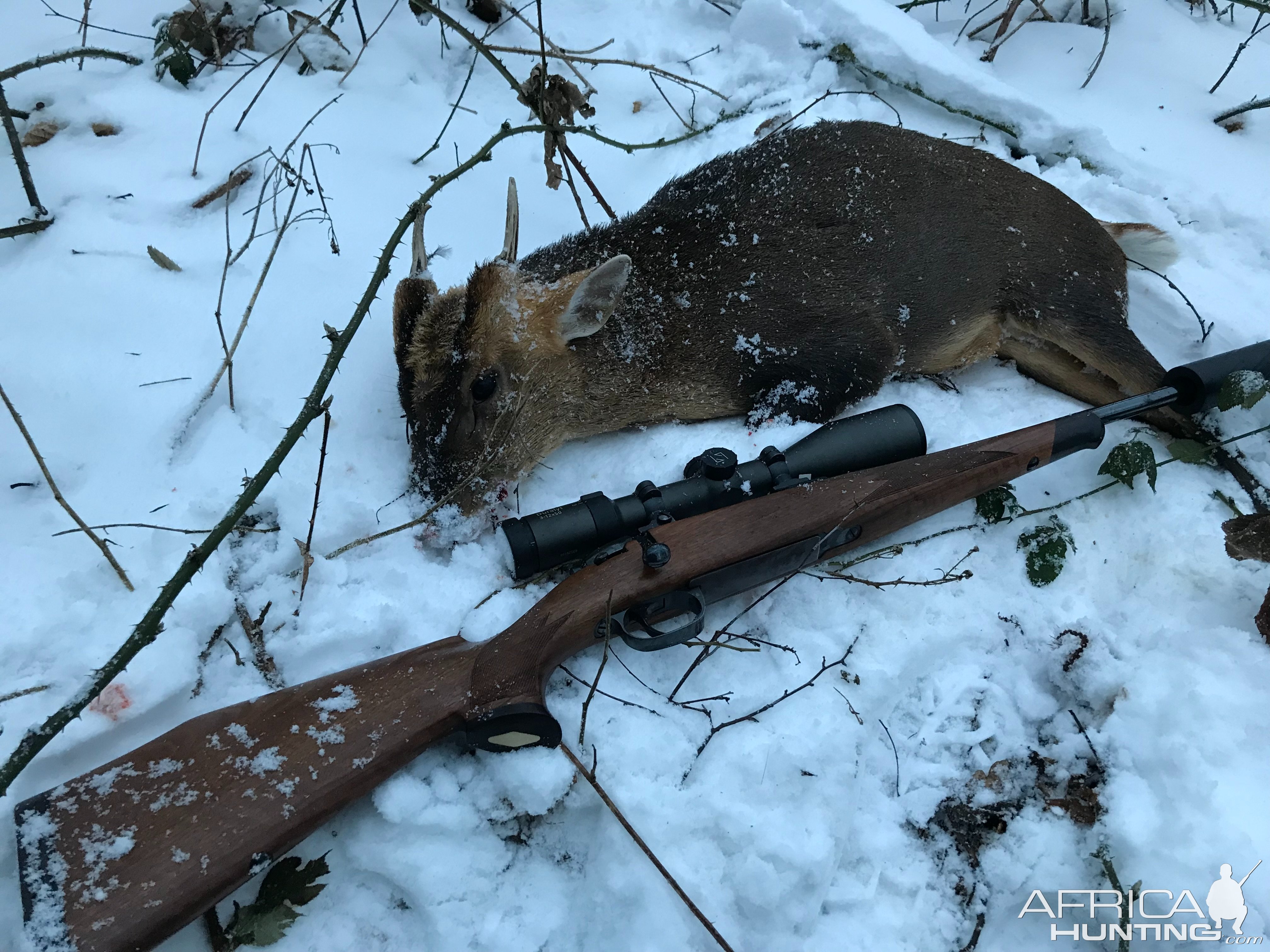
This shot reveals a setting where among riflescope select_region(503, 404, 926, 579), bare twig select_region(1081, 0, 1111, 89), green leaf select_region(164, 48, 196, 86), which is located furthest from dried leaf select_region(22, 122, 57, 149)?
bare twig select_region(1081, 0, 1111, 89)

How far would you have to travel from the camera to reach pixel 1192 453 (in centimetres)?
357

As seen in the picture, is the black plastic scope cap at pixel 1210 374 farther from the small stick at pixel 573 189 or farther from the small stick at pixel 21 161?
the small stick at pixel 21 161

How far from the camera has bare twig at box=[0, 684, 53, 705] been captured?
2.33 metres

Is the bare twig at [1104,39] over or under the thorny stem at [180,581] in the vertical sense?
over

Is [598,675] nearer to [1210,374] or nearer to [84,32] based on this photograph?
[1210,374]

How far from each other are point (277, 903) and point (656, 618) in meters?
1.45

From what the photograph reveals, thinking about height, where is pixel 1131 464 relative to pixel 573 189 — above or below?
below

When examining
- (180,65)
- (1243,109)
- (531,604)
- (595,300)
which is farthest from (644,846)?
(1243,109)

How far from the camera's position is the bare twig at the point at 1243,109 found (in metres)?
4.98

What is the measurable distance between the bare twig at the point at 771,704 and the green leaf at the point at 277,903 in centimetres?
120

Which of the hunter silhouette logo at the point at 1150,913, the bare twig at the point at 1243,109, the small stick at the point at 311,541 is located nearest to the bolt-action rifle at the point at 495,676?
the small stick at the point at 311,541

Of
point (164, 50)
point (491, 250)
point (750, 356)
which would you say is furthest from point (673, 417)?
point (164, 50)

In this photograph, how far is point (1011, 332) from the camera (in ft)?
13.3

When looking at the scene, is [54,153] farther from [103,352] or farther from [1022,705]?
[1022,705]
